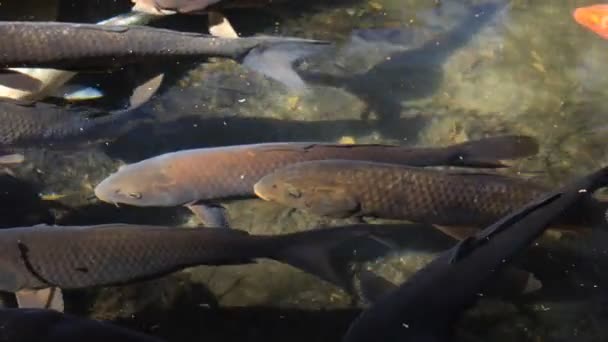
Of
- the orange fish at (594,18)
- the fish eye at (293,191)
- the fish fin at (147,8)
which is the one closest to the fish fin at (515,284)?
the fish eye at (293,191)

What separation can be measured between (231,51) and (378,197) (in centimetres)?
145

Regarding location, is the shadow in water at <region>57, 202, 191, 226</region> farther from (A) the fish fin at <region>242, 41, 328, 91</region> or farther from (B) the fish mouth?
(A) the fish fin at <region>242, 41, 328, 91</region>

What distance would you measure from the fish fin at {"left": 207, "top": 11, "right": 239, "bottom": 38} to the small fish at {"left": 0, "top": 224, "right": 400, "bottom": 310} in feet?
7.14

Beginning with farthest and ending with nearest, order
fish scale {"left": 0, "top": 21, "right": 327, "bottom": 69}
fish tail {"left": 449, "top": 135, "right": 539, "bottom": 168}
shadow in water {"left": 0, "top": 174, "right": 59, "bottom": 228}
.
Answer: fish scale {"left": 0, "top": 21, "right": 327, "bottom": 69}
shadow in water {"left": 0, "top": 174, "right": 59, "bottom": 228}
fish tail {"left": 449, "top": 135, "right": 539, "bottom": 168}

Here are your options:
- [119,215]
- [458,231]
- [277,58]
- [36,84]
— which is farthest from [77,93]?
[458,231]

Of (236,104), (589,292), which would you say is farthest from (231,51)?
(589,292)

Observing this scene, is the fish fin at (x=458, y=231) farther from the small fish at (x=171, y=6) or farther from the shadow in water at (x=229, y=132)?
the small fish at (x=171, y=6)

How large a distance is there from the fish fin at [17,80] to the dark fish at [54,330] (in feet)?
6.44

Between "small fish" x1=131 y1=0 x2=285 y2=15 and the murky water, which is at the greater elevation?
"small fish" x1=131 y1=0 x2=285 y2=15

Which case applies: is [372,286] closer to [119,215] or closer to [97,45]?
[119,215]

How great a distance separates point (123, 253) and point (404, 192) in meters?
1.37

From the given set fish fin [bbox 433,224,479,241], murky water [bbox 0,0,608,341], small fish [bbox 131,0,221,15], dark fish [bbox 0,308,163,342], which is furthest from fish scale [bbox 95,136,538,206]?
small fish [bbox 131,0,221,15]

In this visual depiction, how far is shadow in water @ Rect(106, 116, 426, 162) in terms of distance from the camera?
4133 millimetres

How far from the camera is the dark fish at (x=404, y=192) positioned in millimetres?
3258
